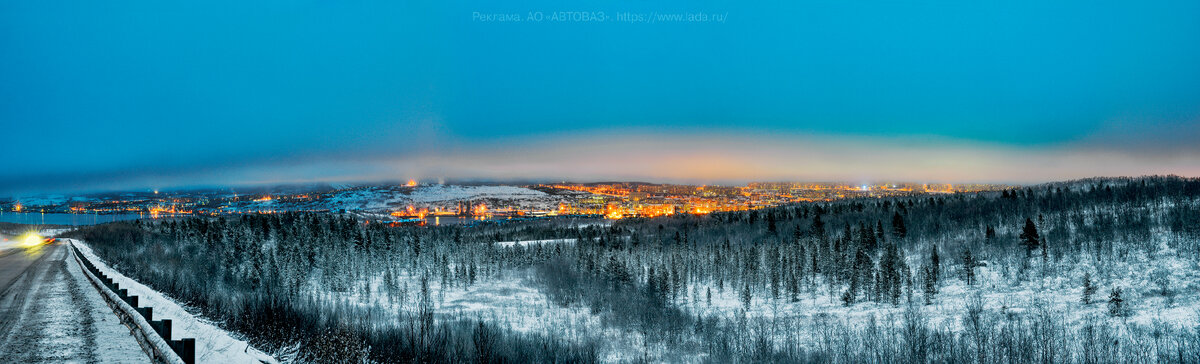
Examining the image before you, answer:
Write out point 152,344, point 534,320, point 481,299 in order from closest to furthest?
1. point 152,344
2. point 534,320
3. point 481,299

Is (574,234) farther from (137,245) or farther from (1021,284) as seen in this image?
(1021,284)

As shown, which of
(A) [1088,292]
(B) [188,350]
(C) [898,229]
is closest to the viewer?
(B) [188,350]

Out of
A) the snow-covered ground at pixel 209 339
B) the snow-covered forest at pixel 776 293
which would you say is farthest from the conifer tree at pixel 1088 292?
the snow-covered ground at pixel 209 339

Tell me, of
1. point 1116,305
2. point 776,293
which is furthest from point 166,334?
point 776,293

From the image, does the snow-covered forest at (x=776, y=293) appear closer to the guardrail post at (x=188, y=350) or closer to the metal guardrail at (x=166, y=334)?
the metal guardrail at (x=166, y=334)

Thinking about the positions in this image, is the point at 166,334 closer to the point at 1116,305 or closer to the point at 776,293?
the point at 1116,305

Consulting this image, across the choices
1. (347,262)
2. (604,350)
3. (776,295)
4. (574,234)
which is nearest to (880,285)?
(776,295)

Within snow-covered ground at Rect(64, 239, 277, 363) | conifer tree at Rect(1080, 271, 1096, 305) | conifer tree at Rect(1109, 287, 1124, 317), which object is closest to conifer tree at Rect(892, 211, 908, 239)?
conifer tree at Rect(1080, 271, 1096, 305)
